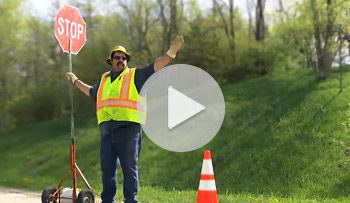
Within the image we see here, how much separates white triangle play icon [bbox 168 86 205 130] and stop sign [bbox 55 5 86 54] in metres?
2.11

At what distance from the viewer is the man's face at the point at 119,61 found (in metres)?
6.01

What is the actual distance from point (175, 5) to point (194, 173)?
11915 millimetres

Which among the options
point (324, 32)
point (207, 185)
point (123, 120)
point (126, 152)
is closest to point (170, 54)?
point (123, 120)

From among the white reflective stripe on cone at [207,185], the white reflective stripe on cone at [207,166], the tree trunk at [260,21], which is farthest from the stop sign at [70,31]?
the tree trunk at [260,21]

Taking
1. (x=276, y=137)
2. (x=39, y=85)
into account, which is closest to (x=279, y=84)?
(x=276, y=137)

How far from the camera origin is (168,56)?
18.2ft

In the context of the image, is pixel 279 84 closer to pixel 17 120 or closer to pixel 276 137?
pixel 276 137

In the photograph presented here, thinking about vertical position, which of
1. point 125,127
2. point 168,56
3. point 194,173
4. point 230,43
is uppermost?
point 230,43

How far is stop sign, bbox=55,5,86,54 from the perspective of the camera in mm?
6992

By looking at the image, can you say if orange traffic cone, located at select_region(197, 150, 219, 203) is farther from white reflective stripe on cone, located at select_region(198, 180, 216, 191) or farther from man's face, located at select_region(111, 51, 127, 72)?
man's face, located at select_region(111, 51, 127, 72)

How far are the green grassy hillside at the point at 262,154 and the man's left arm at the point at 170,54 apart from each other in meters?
2.90

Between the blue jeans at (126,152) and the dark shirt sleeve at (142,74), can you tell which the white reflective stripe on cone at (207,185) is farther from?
the dark shirt sleeve at (142,74)

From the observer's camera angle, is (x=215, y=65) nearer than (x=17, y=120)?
Yes
